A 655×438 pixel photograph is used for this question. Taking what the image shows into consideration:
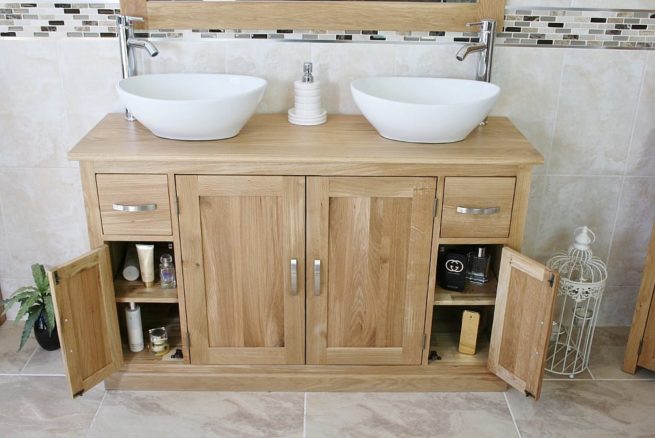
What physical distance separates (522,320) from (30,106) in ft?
5.80

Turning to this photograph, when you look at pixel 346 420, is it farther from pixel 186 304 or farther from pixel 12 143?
pixel 12 143

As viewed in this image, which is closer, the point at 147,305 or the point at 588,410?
the point at 588,410

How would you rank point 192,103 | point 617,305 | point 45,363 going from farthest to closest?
1. point 617,305
2. point 45,363
3. point 192,103

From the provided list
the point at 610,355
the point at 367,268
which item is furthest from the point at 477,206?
the point at 610,355

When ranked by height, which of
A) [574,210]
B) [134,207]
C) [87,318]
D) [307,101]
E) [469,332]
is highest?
[307,101]

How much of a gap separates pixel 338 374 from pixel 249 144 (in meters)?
0.80

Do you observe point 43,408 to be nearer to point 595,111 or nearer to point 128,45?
point 128,45

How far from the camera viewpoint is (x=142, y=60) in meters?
2.21

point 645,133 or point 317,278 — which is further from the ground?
point 645,133

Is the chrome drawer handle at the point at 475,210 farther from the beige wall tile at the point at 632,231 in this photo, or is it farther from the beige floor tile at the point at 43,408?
the beige floor tile at the point at 43,408

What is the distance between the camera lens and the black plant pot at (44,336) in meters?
2.32

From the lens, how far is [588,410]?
212 cm

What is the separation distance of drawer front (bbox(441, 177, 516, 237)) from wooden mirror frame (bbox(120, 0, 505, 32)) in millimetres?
587

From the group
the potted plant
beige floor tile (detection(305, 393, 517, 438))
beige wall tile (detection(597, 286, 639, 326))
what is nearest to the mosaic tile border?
the potted plant
